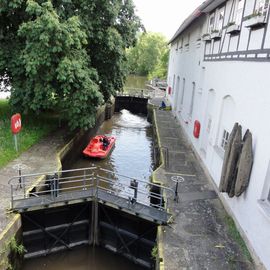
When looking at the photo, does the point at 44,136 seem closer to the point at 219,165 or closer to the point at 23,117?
the point at 23,117

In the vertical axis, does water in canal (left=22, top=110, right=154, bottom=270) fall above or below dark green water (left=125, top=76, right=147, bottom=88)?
below

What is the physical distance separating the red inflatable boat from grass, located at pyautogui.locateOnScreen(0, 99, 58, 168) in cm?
239

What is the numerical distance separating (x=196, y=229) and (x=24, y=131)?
34.7ft

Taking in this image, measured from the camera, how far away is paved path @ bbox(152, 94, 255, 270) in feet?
24.1

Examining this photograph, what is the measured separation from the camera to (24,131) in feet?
50.0

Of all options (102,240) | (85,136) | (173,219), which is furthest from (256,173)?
(85,136)

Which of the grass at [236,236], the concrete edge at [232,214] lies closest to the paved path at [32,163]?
the concrete edge at [232,214]

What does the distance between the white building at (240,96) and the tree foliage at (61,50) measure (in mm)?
4902

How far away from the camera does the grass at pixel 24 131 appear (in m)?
12.7

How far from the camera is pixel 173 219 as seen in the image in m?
8.91

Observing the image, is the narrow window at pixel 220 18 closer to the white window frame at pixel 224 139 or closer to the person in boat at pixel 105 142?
the white window frame at pixel 224 139

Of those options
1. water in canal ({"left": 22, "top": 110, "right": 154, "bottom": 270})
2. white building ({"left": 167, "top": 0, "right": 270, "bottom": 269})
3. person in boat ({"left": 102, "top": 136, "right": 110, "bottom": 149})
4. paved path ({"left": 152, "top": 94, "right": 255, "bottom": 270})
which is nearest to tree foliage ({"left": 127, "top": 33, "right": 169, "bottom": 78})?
water in canal ({"left": 22, "top": 110, "right": 154, "bottom": 270})

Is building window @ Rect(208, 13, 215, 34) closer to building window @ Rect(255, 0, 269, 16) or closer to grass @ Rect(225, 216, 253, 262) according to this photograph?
building window @ Rect(255, 0, 269, 16)

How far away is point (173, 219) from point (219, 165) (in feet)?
9.95
